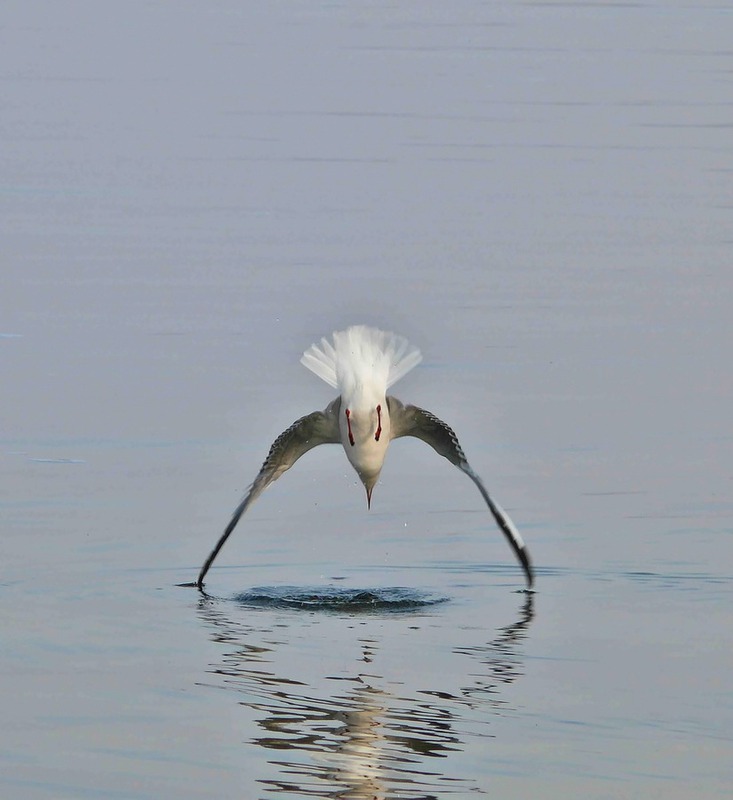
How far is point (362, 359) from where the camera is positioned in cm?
1343

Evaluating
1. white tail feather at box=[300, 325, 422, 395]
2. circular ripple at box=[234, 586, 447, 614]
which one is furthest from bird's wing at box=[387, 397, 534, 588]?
circular ripple at box=[234, 586, 447, 614]

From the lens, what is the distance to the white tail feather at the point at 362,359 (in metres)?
13.3

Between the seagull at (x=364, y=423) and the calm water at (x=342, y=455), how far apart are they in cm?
36

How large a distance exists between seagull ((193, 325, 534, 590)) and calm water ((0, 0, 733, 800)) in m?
0.36

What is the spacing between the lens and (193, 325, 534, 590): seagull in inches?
519

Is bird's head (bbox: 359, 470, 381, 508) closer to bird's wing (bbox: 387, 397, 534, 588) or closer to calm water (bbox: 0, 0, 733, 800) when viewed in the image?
calm water (bbox: 0, 0, 733, 800)

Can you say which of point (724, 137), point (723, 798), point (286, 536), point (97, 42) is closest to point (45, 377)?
point (286, 536)

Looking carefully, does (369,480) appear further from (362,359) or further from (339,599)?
(339,599)

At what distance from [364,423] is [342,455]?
109 inches

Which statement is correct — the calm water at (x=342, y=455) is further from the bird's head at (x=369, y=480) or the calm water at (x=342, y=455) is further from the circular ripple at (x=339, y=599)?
the bird's head at (x=369, y=480)

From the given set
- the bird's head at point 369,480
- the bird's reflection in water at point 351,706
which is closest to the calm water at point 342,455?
the bird's reflection in water at point 351,706

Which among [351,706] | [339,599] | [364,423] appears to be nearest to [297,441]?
[364,423]

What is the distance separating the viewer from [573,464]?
1506 centimetres

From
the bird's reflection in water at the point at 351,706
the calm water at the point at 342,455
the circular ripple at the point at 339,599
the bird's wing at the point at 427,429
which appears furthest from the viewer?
the bird's wing at the point at 427,429
